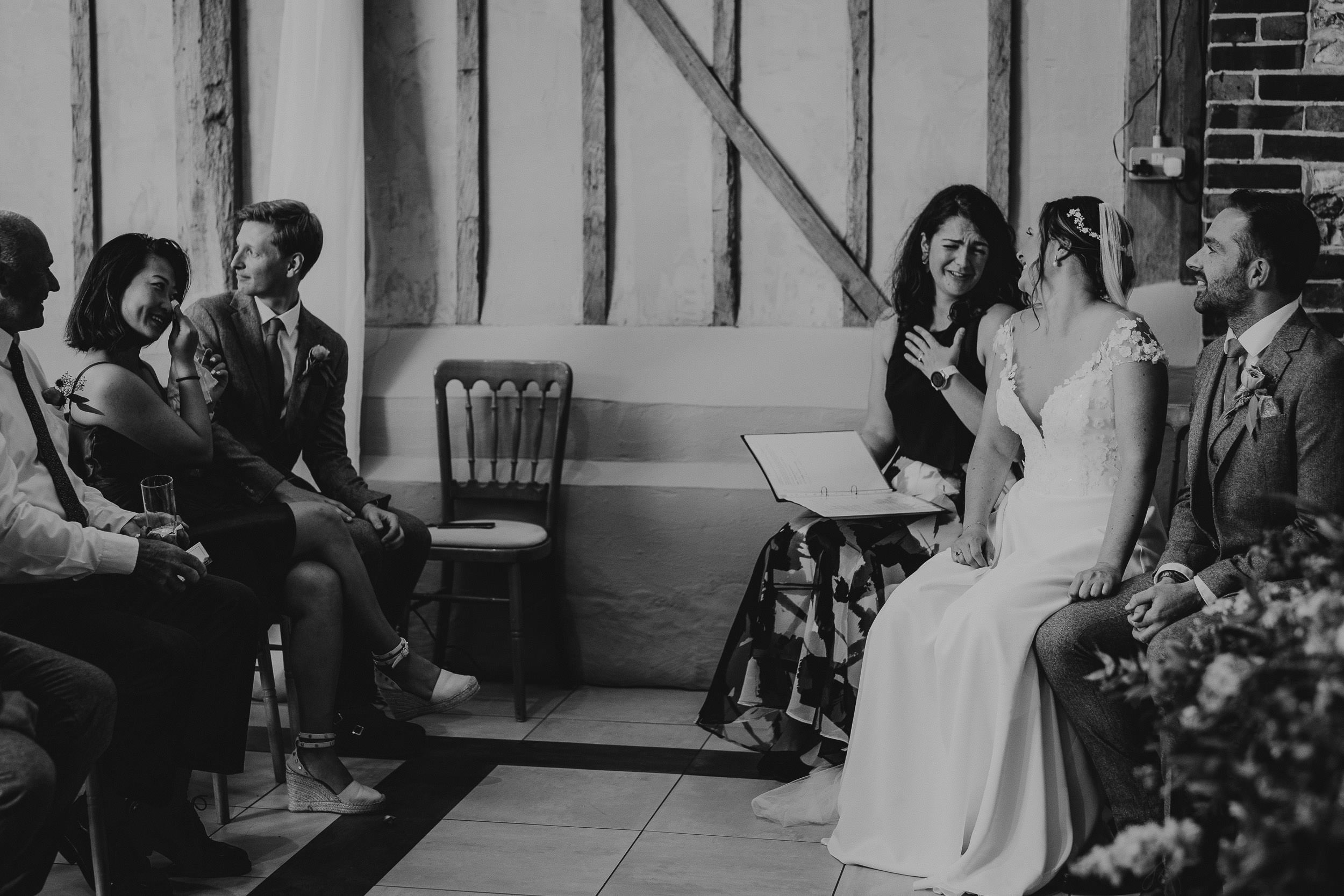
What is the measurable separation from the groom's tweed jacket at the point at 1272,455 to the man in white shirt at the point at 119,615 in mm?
2008

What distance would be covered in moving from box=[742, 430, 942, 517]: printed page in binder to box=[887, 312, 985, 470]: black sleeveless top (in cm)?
13

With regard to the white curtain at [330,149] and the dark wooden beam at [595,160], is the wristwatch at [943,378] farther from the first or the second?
the white curtain at [330,149]

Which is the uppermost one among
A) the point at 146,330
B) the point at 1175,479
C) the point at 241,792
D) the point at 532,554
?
the point at 146,330

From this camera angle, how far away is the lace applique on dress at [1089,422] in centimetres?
289

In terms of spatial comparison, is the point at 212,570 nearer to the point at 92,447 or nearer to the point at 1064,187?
the point at 92,447

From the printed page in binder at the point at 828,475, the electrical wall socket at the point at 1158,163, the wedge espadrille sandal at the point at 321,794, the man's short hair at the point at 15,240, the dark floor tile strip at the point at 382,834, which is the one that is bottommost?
the dark floor tile strip at the point at 382,834

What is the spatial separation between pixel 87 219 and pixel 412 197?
4.02 ft

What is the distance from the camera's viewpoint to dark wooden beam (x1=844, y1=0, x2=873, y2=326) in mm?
4207

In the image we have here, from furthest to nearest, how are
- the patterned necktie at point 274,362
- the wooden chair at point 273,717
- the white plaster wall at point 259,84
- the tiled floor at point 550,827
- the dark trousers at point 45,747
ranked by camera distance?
1. the white plaster wall at point 259,84
2. the patterned necktie at point 274,362
3. the wooden chair at point 273,717
4. the tiled floor at point 550,827
5. the dark trousers at point 45,747

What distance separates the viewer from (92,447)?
309 centimetres

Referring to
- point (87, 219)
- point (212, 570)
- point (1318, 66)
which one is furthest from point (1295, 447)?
point (87, 219)

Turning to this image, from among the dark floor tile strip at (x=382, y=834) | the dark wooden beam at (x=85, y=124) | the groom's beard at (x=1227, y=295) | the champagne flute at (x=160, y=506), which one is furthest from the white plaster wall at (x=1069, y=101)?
the dark wooden beam at (x=85, y=124)

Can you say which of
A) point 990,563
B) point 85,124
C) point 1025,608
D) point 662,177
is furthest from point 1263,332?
point 85,124

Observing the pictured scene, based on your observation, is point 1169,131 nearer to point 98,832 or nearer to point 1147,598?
point 1147,598
